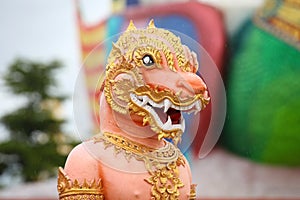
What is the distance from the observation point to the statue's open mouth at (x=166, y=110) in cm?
233

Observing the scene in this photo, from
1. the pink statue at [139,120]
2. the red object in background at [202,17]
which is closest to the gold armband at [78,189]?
the pink statue at [139,120]

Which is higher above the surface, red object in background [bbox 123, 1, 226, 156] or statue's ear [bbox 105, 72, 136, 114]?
red object in background [bbox 123, 1, 226, 156]

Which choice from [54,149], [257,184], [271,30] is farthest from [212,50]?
[54,149]

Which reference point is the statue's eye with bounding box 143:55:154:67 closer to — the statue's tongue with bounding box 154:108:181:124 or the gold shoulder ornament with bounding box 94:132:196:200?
the statue's tongue with bounding box 154:108:181:124

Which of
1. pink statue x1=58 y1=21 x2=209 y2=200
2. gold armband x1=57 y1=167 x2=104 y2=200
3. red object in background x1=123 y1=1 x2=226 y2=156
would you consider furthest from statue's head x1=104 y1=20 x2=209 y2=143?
red object in background x1=123 y1=1 x2=226 y2=156

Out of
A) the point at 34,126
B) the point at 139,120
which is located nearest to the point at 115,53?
the point at 139,120

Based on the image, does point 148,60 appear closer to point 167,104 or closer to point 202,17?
point 167,104

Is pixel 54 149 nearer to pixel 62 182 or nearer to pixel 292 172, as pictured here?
pixel 292 172

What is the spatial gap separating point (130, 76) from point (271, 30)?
14.4 ft

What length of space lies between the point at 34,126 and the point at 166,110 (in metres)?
8.65

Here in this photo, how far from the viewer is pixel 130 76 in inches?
93.5

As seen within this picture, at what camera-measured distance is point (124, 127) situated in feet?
7.93

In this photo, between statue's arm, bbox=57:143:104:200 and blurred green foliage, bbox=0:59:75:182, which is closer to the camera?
statue's arm, bbox=57:143:104:200

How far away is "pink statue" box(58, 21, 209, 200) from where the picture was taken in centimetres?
234
